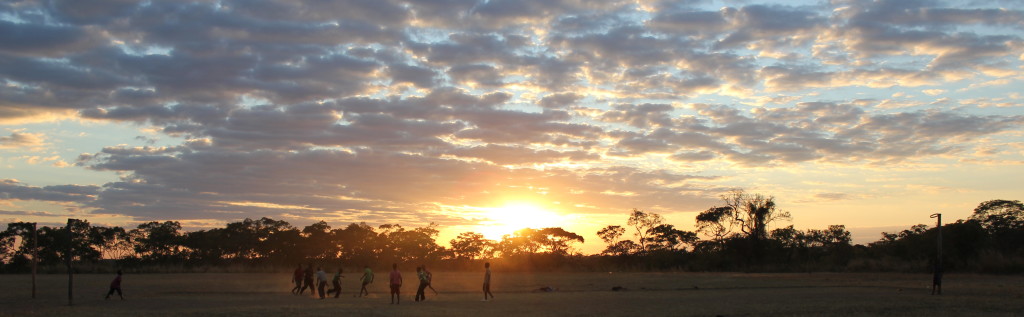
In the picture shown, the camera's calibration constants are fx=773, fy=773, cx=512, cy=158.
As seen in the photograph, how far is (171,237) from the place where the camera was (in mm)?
91062

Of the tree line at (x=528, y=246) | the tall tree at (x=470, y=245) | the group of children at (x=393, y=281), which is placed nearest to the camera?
the group of children at (x=393, y=281)

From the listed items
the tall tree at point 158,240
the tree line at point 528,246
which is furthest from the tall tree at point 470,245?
the tall tree at point 158,240

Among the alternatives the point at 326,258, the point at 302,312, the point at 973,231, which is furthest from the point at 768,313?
the point at 326,258

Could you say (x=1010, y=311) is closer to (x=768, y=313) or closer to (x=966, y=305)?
(x=966, y=305)

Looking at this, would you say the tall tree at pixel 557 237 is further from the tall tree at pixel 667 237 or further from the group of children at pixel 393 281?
the group of children at pixel 393 281

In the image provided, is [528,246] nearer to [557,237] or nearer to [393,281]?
[557,237]

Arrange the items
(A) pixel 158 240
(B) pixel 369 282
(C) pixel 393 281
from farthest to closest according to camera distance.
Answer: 1. (A) pixel 158 240
2. (B) pixel 369 282
3. (C) pixel 393 281

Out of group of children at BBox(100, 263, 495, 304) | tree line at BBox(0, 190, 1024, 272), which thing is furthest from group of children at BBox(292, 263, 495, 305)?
tree line at BBox(0, 190, 1024, 272)

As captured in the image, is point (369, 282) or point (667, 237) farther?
point (667, 237)

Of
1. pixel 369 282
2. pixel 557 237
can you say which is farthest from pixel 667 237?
pixel 369 282

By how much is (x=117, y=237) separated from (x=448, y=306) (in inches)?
3104

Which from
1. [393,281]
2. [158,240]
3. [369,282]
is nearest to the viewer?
[393,281]

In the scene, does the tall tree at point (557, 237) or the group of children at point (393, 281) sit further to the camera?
the tall tree at point (557, 237)

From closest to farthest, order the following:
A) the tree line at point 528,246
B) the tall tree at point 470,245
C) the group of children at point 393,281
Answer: the group of children at point 393,281, the tree line at point 528,246, the tall tree at point 470,245
